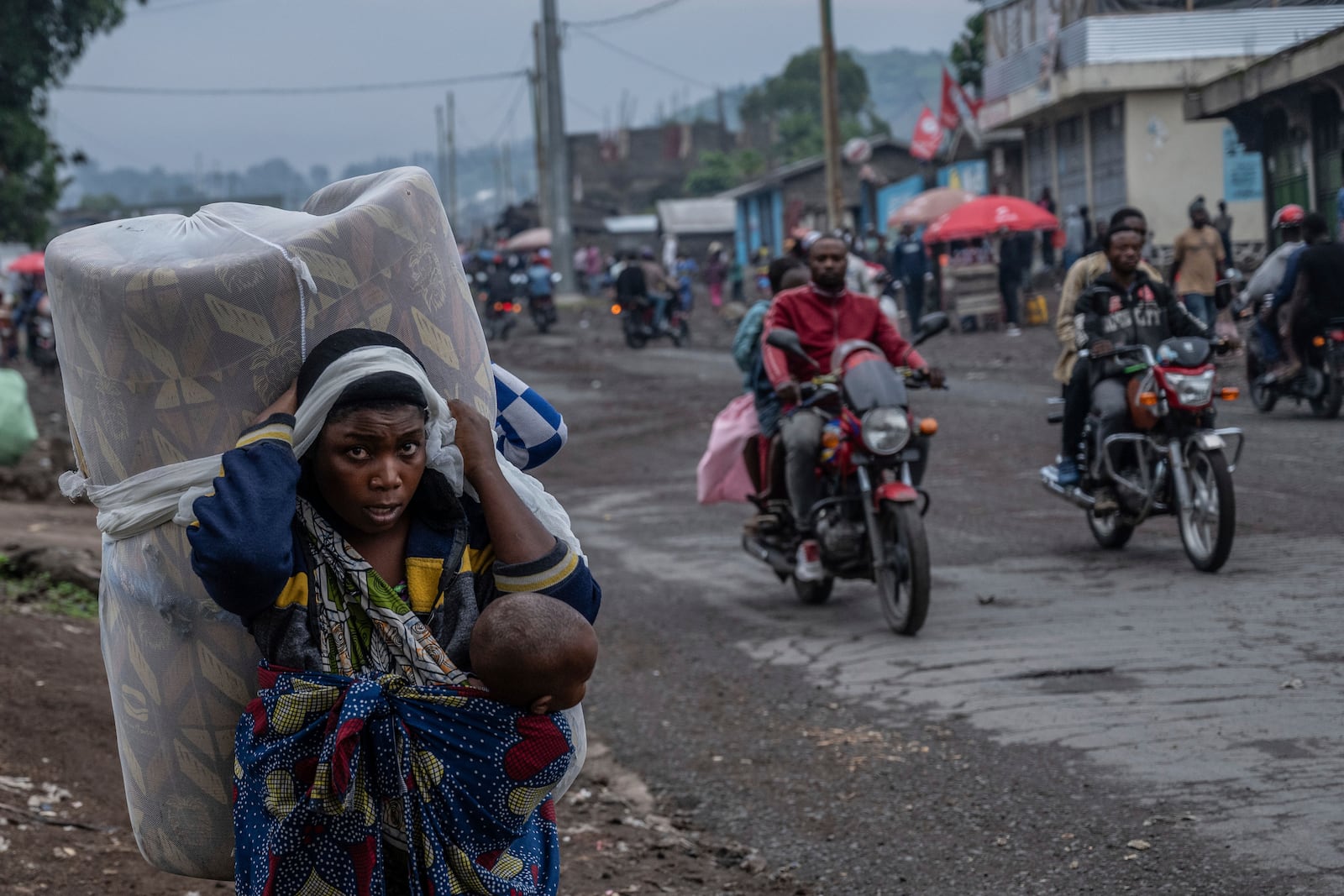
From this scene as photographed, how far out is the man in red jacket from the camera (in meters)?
7.00

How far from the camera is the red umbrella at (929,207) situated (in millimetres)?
30156

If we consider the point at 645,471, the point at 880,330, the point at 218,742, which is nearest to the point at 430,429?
the point at 218,742

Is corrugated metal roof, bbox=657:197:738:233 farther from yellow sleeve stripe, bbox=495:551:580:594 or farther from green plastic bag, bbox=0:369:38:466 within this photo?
yellow sleeve stripe, bbox=495:551:580:594

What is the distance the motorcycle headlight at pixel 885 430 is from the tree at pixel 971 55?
122 ft

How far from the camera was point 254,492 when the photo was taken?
2289 mm

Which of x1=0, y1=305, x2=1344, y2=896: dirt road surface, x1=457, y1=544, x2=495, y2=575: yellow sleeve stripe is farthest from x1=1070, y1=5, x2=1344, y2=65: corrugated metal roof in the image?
x1=457, y1=544, x2=495, y2=575: yellow sleeve stripe

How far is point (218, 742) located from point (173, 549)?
0.34m

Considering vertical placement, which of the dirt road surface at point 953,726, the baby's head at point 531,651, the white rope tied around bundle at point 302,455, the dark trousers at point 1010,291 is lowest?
the dirt road surface at point 953,726

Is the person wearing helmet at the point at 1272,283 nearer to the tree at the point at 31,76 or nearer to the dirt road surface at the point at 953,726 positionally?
the dirt road surface at the point at 953,726

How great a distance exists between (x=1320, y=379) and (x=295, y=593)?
478 inches

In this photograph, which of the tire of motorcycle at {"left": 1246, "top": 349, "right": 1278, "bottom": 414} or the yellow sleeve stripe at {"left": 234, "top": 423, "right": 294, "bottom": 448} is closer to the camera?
the yellow sleeve stripe at {"left": 234, "top": 423, "right": 294, "bottom": 448}

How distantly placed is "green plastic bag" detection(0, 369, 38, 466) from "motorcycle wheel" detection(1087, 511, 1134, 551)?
26.4 feet

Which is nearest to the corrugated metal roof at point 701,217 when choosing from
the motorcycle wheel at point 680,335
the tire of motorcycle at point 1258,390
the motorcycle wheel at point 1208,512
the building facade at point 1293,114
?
the motorcycle wheel at point 680,335

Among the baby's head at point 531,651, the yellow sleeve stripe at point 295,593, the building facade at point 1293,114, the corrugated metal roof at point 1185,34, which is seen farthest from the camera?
the corrugated metal roof at point 1185,34
